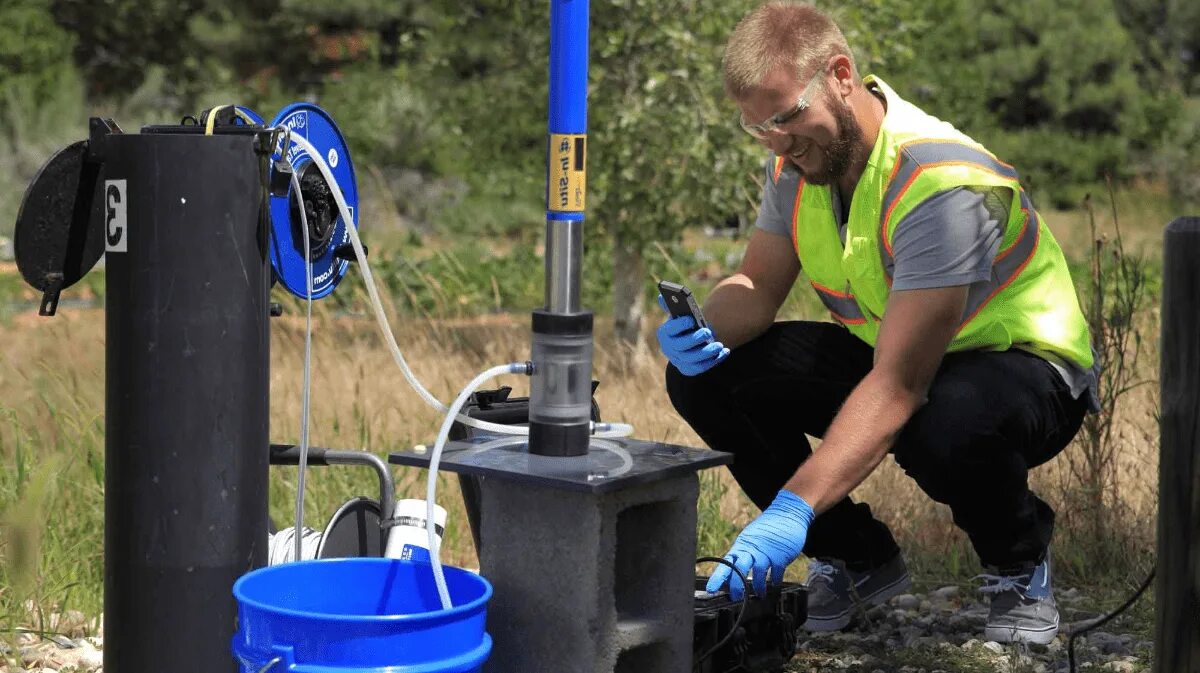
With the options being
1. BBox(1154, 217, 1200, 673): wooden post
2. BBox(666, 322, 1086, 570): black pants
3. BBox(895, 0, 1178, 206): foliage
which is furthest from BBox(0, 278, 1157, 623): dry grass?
BBox(895, 0, 1178, 206): foliage

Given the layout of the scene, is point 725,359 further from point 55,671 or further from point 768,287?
point 55,671

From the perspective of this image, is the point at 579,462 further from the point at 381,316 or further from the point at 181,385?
the point at 181,385

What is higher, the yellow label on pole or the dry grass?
the yellow label on pole

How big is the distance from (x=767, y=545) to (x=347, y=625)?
896 mm

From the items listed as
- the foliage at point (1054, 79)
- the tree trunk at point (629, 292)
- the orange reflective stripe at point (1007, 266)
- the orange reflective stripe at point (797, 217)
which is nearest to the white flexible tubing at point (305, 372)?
the orange reflective stripe at point (797, 217)

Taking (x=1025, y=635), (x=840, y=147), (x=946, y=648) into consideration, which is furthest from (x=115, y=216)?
(x=1025, y=635)

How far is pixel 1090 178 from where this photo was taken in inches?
601

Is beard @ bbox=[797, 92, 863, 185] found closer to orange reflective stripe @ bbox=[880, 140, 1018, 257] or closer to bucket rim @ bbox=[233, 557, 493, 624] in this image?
orange reflective stripe @ bbox=[880, 140, 1018, 257]

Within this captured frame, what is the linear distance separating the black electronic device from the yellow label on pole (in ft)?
2.56

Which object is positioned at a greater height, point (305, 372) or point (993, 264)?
point (993, 264)

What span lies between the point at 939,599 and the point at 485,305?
651cm

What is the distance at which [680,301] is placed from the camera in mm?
3047

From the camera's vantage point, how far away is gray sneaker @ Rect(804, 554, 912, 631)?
11.1 ft

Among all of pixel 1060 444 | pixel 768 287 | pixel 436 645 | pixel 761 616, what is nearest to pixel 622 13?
pixel 768 287
